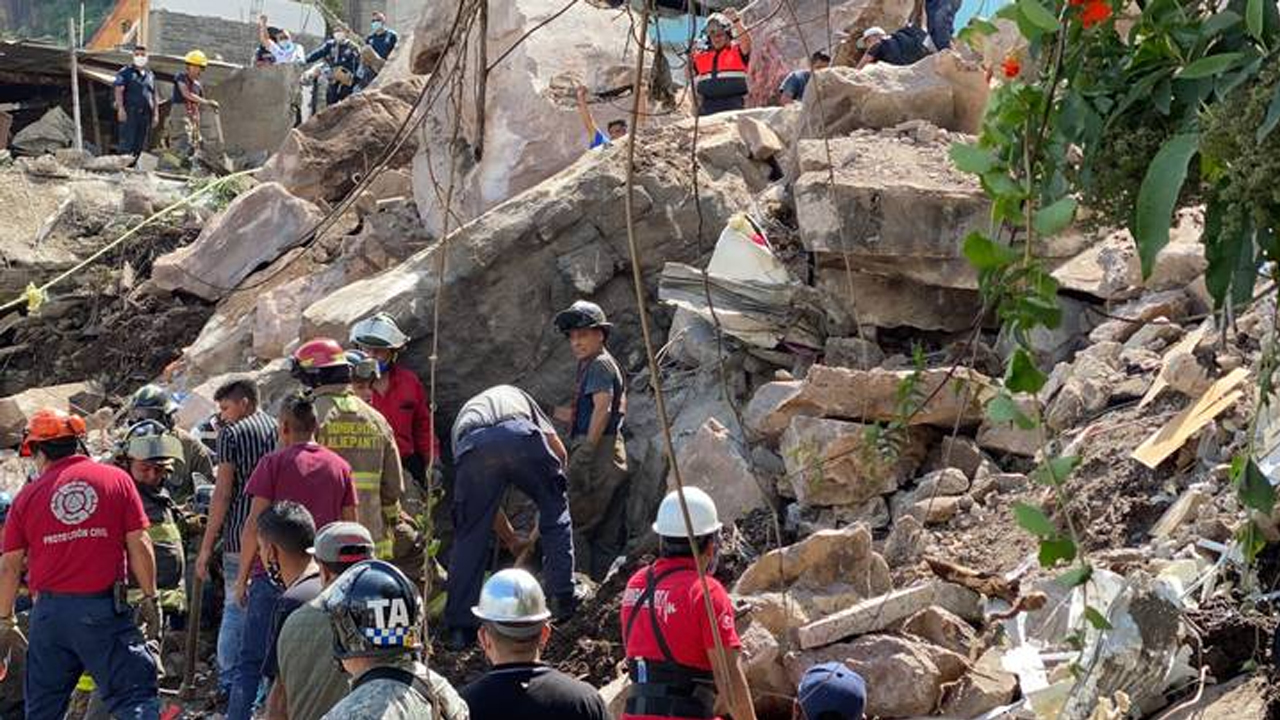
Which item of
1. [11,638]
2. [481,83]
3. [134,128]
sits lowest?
[134,128]

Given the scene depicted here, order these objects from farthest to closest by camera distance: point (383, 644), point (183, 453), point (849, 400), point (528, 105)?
point (528, 105) → point (183, 453) → point (849, 400) → point (383, 644)

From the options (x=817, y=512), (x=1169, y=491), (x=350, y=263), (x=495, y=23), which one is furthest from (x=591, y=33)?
(x=1169, y=491)

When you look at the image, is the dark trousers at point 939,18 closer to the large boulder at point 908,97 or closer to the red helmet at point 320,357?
the large boulder at point 908,97

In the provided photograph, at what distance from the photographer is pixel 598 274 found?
10.9 m

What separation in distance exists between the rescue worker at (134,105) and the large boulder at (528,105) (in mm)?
5770

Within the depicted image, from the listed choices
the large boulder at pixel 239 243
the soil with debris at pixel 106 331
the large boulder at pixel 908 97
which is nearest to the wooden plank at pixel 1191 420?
the large boulder at pixel 908 97

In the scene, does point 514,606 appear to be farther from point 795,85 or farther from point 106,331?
point 106,331

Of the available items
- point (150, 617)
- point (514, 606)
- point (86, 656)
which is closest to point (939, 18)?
point (150, 617)

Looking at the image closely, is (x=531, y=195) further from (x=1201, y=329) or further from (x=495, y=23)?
(x=1201, y=329)

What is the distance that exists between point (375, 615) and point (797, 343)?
19.0 feet

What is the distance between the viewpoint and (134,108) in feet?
60.6

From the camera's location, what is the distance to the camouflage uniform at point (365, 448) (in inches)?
332

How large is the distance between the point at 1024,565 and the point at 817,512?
5.05 ft

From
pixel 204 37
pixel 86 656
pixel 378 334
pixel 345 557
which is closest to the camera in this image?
pixel 345 557
